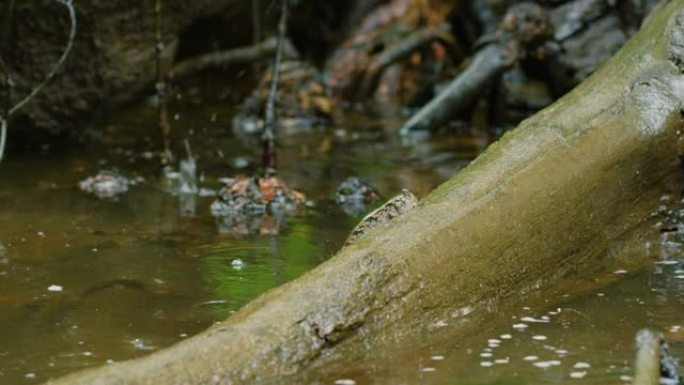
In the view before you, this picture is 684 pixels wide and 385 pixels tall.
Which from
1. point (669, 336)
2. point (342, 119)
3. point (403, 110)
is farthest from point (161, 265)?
point (403, 110)

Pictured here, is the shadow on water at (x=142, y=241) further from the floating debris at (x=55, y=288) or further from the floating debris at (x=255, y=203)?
the floating debris at (x=255, y=203)

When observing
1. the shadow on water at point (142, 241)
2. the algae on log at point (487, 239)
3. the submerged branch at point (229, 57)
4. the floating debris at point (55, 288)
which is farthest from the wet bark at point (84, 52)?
the algae on log at point (487, 239)

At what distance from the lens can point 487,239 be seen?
3984 millimetres

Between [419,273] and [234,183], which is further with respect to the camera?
[234,183]

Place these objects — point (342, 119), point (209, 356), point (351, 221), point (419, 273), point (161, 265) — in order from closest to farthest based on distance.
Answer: point (209, 356)
point (419, 273)
point (161, 265)
point (351, 221)
point (342, 119)

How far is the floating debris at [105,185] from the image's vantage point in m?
6.31

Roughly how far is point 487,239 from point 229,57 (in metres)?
6.85

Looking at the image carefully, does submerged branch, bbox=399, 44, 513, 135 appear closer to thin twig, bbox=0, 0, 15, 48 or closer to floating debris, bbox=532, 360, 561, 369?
thin twig, bbox=0, 0, 15, 48

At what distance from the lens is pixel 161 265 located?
4.74m

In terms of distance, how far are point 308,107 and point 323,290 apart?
6.44 metres

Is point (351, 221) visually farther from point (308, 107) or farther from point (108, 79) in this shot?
point (308, 107)

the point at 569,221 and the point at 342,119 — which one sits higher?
the point at 342,119

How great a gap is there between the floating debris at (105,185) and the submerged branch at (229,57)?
3.45 m

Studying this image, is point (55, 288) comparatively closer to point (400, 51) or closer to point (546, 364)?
point (546, 364)
